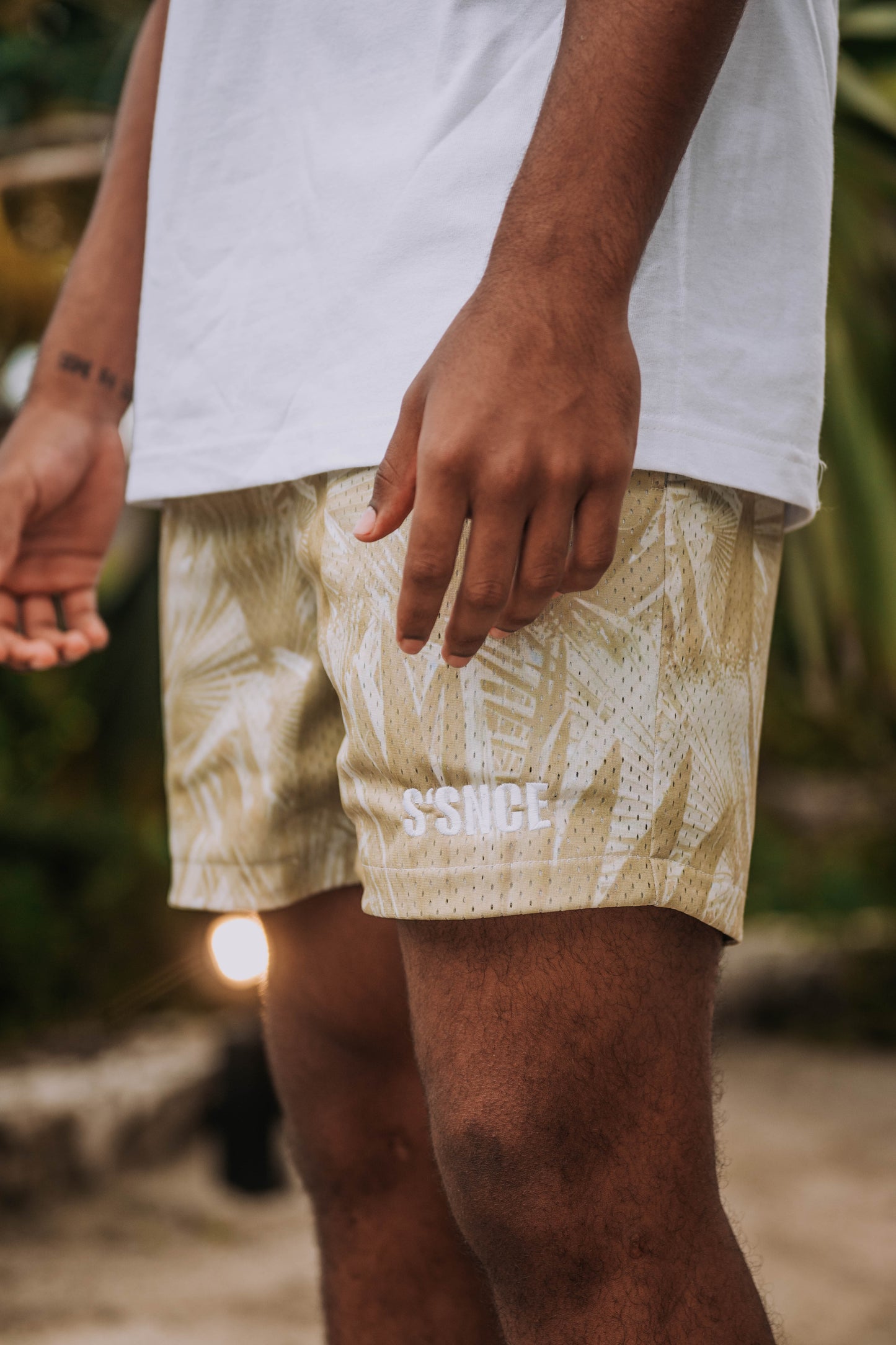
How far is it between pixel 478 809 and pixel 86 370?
669 millimetres

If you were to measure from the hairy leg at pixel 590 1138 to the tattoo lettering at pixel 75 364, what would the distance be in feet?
2.31

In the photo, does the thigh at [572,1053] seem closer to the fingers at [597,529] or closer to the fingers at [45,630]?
the fingers at [597,529]

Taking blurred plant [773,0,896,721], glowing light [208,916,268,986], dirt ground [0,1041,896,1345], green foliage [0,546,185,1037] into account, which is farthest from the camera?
green foliage [0,546,185,1037]

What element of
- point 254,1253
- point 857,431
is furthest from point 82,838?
point 857,431

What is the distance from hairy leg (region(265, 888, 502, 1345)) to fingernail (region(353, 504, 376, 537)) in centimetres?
41

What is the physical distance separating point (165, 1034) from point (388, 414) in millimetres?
2420

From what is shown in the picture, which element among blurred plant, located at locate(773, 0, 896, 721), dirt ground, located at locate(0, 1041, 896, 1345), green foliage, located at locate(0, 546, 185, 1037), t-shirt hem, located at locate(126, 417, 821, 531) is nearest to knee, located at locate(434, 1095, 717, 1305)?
t-shirt hem, located at locate(126, 417, 821, 531)

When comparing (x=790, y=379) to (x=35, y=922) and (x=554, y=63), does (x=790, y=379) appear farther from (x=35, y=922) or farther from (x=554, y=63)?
(x=35, y=922)

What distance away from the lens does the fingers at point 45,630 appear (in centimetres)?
110

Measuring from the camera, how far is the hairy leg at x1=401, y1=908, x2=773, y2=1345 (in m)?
0.69

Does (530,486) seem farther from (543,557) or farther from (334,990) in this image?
(334,990)

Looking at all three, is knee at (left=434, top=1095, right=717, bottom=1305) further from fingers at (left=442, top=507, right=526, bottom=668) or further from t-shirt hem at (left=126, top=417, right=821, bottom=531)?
t-shirt hem at (left=126, top=417, right=821, bottom=531)

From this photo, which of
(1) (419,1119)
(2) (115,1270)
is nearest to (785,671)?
(2) (115,1270)

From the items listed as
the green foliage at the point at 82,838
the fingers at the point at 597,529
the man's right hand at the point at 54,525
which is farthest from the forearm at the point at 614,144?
the green foliage at the point at 82,838
